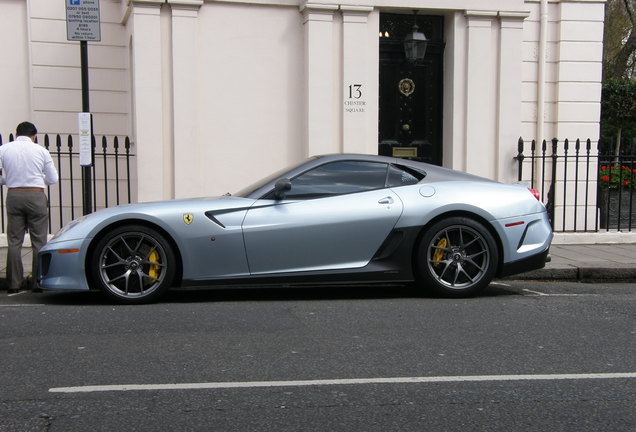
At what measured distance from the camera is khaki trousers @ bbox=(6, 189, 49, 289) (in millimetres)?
7316

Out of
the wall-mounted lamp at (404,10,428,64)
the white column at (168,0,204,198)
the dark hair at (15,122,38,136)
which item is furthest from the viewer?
the wall-mounted lamp at (404,10,428,64)

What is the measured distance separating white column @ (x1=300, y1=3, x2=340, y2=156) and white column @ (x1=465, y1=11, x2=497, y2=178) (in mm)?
2150

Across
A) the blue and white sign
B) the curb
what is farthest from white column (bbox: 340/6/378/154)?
the blue and white sign

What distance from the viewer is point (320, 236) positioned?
652 centimetres

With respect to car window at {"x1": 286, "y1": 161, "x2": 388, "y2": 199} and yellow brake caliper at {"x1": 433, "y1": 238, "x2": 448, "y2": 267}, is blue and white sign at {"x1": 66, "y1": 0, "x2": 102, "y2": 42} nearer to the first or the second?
car window at {"x1": 286, "y1": 161, "x2": 388, "y2": 199}

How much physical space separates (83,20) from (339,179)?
3.84m

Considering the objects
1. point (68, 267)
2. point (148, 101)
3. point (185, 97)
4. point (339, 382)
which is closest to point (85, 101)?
point (148, 101)

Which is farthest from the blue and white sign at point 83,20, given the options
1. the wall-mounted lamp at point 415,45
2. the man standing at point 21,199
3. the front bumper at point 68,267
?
the wall-mounted lamp at point 415,45

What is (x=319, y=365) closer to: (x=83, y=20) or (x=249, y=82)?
(x=83, y=20)

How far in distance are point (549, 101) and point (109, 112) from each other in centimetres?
724

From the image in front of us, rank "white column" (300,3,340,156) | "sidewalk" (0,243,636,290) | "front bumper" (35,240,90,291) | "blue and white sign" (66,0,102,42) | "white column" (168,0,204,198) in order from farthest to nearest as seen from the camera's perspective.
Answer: "white column" (300,3,340,156)
"white column" (168,0,204,198)
"blue and white sign" (66,0,102,42)
"sidewalk" (0,243,636,290)
"front bumper" (35,240,90,291)

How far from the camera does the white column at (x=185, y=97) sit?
10.7 m

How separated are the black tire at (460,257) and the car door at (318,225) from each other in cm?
47

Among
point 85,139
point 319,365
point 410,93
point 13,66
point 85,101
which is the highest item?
point 13,66
